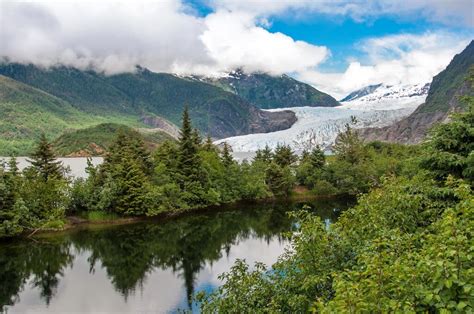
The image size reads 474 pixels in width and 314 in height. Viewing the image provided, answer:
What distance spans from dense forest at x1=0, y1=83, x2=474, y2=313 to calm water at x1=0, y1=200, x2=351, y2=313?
10.6 ft

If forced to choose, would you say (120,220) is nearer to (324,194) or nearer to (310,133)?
(324,194)

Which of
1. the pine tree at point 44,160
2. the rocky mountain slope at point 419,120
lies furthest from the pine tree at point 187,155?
the rocky mountain slope at point 419,120

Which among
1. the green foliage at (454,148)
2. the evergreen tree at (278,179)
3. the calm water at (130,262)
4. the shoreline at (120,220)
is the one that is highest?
the green foliage at (454,148)

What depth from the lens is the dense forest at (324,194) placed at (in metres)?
6.34

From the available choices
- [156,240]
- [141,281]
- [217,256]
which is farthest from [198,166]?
[141,281]

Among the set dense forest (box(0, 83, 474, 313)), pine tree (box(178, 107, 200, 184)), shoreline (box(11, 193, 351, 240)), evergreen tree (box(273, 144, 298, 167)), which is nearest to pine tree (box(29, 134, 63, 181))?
dense forest (box(0, 83, 474, 313))

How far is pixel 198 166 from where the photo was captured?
59875mm

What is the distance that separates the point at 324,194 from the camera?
74188 mm

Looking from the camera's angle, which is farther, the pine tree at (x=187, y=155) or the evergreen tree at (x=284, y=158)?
the evergreen tree at (x=284, y=158)

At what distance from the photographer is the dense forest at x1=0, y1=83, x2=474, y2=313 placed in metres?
6.34

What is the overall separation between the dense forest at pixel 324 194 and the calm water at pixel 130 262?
127 inches

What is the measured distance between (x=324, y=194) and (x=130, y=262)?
153ft

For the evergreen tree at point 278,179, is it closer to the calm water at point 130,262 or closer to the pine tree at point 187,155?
the pine tree at point 187,155

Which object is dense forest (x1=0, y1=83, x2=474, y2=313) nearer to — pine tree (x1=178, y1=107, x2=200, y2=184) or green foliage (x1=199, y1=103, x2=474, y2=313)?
green foliage (x1=199, y1=103, x2=474, y2=313)
